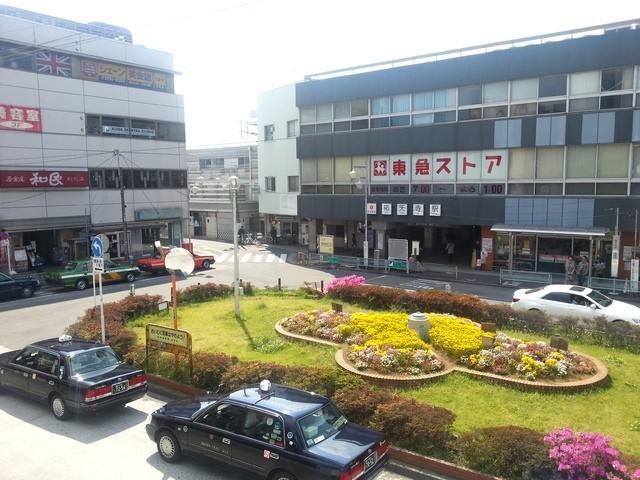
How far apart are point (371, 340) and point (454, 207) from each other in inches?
803

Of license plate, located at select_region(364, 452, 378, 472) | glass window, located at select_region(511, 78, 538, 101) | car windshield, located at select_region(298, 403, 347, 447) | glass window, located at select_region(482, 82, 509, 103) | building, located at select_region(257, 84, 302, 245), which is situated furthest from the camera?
building, located at select_region(257, 84, 302, 245)

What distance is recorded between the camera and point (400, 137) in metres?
34.2

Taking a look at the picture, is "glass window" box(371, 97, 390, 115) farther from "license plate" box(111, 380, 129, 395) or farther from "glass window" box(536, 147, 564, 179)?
"license plate" box(111, 380, 129, 395)

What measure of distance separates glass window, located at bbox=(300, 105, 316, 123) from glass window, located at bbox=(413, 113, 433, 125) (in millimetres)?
8391

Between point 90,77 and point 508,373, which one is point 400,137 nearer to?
point 90,77

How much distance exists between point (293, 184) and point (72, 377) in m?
33.1

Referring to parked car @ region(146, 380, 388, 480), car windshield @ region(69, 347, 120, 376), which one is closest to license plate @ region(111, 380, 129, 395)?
car windshield @ region(69, 347, 120, 376)

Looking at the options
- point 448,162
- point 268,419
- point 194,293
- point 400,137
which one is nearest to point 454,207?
point 448,162

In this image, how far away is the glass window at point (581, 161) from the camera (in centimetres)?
2794

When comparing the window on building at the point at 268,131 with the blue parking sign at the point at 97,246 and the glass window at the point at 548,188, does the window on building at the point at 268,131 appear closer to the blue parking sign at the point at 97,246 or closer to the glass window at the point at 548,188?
the glass window at the point at 548,188

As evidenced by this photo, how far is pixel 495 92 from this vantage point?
3064 cm

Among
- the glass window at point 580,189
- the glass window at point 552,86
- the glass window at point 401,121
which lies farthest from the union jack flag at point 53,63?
the glass window at point 580,189

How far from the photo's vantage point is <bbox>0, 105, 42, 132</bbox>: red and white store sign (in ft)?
97.9

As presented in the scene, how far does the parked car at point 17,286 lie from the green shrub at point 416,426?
72.0 feet
